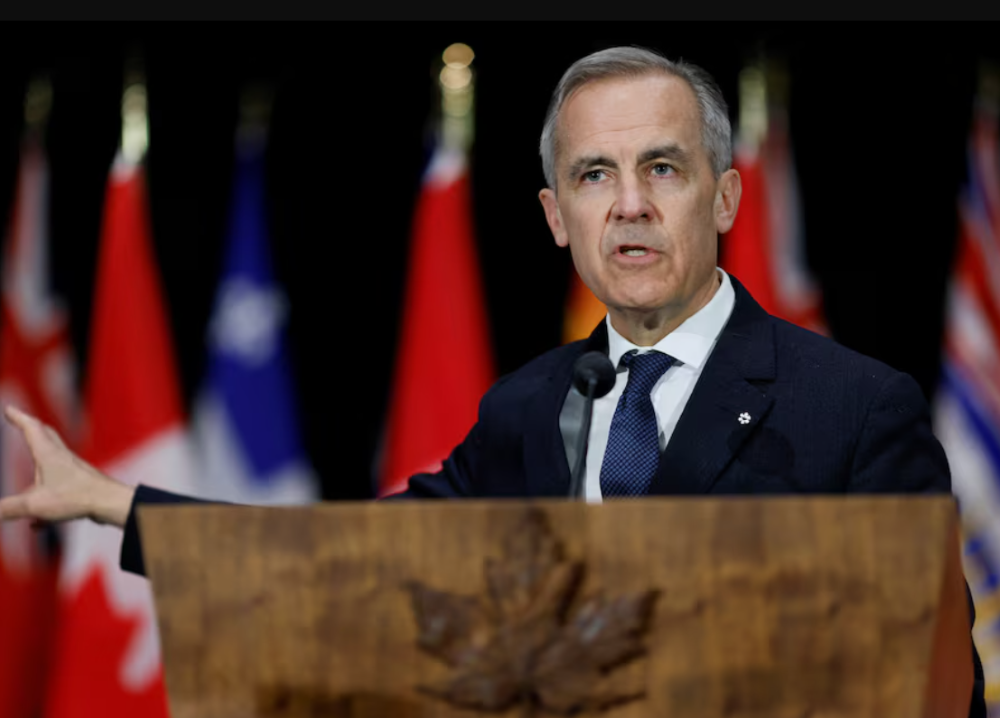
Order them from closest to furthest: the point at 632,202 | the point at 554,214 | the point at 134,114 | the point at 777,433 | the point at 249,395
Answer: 1. the point at 777,433
2. the point at 632,202
3. the point at 554,214
4. the point at 249,395
5. the point at 134,114

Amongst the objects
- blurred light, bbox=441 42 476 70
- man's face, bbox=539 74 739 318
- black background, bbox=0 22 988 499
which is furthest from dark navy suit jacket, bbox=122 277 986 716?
blurred light, bbox=441 42 476 70

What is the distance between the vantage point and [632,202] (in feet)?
6.28

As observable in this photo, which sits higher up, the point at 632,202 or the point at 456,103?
the point at 456,103

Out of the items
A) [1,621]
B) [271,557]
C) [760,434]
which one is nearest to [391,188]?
[1,621]

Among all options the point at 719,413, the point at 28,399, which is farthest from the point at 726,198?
the point at 28,399

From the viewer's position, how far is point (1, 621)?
3.65 metres

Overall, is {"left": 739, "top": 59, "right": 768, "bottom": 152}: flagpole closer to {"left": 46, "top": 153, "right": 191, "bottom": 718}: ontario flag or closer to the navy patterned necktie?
{"left": 46, "top": 153, "right": 191, "bottom": 718}: ontario flag

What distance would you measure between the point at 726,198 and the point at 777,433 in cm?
49

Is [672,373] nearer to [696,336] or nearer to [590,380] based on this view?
[696,336]

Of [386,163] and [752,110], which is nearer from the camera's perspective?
[752,110]

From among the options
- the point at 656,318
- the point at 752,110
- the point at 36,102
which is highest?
the point at 36,102

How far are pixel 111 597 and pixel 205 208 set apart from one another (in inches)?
52.6

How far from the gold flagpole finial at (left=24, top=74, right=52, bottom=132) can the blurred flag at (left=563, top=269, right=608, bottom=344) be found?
1862 millimetres

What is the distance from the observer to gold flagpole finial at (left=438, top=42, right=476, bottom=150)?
391cm
